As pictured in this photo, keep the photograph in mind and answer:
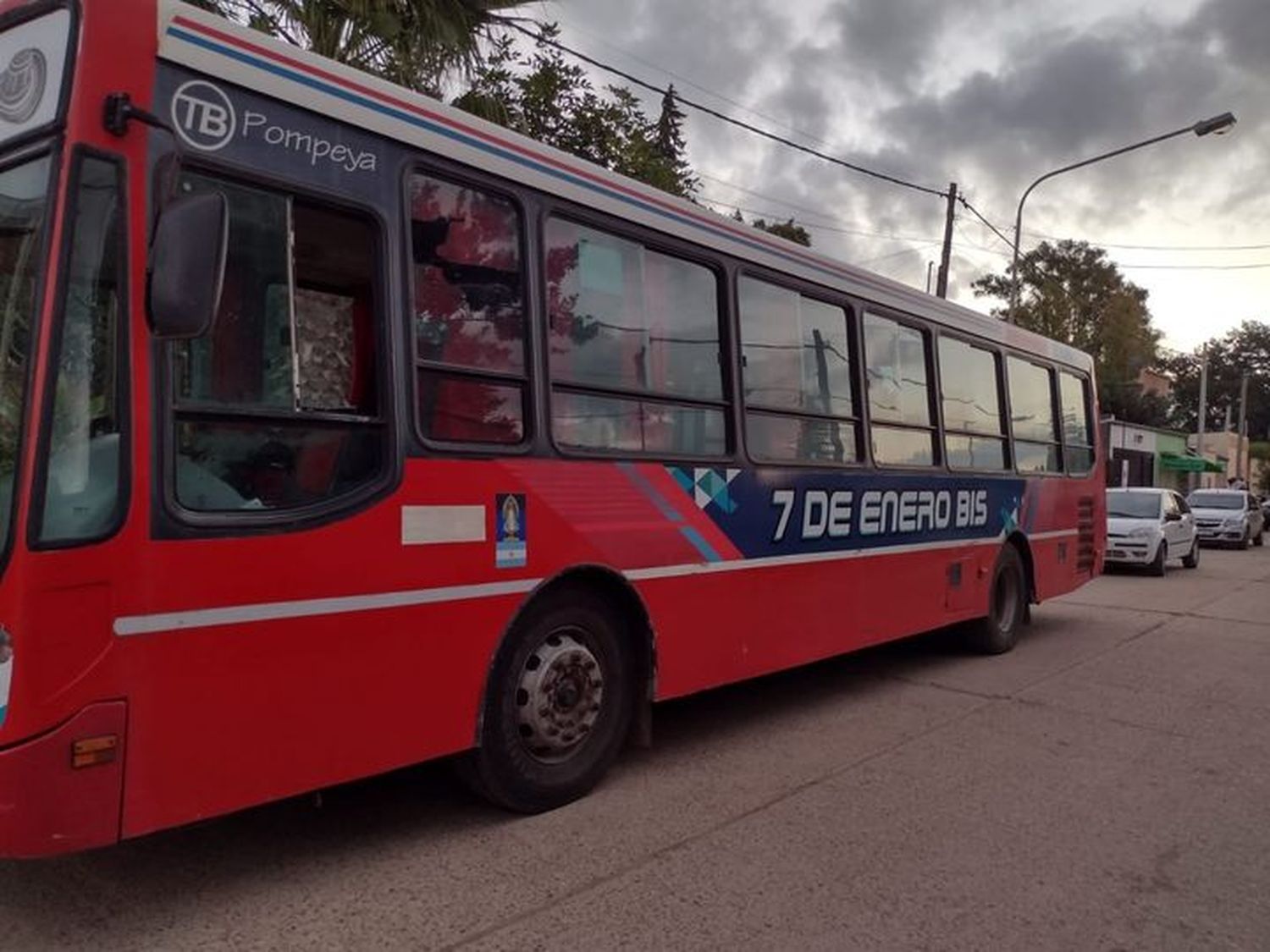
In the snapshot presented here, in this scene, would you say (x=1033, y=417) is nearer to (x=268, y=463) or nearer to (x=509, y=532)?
(x=509, y=532)

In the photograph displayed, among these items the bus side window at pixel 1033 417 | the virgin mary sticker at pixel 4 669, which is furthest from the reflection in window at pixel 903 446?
the virgin mary sticker at pixel 4 669

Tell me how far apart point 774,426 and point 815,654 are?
1460mm

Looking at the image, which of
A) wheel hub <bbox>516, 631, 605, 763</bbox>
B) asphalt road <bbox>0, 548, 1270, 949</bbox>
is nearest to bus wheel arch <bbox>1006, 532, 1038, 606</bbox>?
asphalt road <bbox>0, 548, 1270, 949</bbox>

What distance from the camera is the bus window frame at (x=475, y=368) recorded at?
3830mm

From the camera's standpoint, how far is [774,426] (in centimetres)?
581

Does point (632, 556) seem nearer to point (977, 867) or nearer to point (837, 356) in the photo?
point (977, 867)

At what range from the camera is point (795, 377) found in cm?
604

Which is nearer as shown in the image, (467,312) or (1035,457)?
(467,312)

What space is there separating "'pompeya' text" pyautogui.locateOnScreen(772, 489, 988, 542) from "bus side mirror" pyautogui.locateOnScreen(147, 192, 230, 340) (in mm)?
3505

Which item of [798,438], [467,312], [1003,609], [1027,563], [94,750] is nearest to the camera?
[94,750]

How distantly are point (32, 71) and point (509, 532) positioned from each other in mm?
2272

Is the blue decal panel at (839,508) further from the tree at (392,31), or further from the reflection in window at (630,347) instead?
the tree at (392,31)

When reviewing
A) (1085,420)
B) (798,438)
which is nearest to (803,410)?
(798,438)

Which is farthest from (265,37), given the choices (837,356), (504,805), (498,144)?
(837,356)
